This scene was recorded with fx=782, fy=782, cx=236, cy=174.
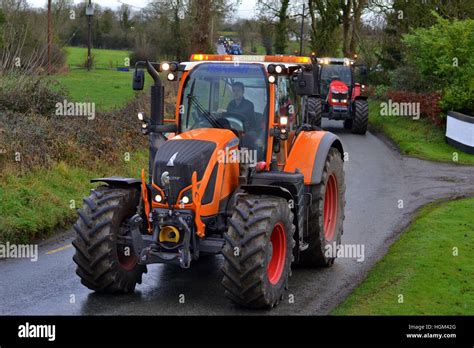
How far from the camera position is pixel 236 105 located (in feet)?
32.4

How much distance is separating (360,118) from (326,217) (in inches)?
703

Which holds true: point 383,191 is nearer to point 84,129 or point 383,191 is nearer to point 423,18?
point 84,129

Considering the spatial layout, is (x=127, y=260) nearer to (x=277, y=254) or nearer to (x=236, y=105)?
(x=277, y=254)

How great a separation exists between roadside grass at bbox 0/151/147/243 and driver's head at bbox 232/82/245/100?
4.54 metres

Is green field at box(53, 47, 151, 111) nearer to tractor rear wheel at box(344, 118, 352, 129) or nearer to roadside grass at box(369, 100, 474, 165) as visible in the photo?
tractor rear wheel at box(344, 118, 352, 129)

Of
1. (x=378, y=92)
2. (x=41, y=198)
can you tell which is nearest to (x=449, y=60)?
(x=378, y=92)

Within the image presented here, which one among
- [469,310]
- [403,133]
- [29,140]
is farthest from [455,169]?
[469,310]

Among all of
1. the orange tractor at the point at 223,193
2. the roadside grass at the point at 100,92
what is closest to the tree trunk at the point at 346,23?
the roadside grass at the point at 100,92

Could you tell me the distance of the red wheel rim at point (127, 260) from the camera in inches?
363

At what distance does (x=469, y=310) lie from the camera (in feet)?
27.9

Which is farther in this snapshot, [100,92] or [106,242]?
[100,92]

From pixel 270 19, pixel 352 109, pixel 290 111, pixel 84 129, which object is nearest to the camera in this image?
pixel 290 111
